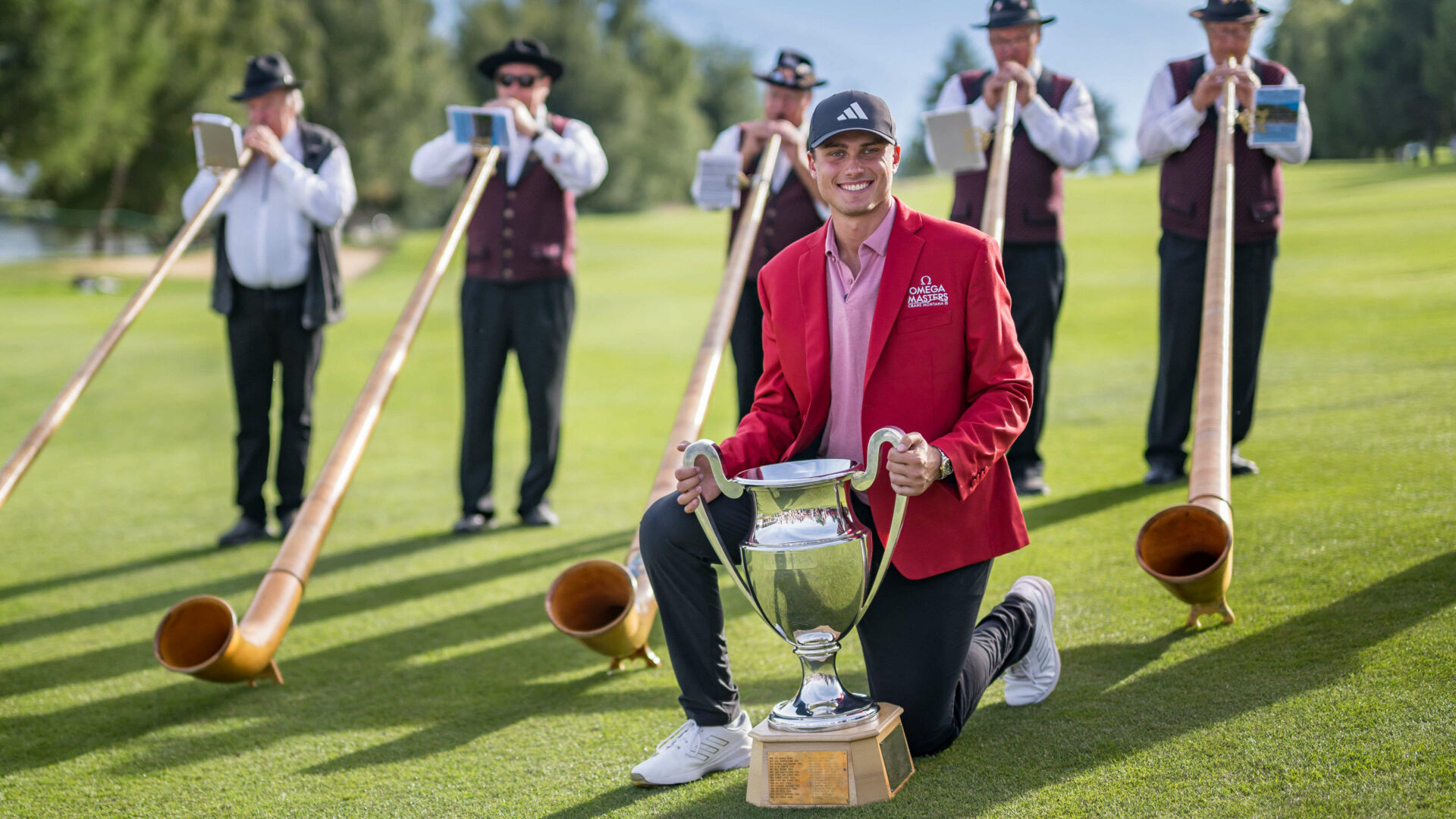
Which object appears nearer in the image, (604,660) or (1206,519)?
(1206,519)

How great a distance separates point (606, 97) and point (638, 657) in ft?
160

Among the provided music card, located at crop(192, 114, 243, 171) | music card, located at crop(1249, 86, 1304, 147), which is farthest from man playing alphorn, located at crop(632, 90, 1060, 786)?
music card, located at crop(192, 114, 243, 171)

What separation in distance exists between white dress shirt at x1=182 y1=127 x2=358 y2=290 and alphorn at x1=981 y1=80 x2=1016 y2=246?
9.11 feet

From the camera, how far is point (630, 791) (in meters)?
2.79

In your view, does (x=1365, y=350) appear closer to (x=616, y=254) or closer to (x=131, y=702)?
(x=131, y=702)

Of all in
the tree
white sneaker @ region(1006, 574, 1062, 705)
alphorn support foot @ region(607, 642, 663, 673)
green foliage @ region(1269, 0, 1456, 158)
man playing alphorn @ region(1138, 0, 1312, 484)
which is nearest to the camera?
white sneaker @ region(1006, 574, 1062, 705)

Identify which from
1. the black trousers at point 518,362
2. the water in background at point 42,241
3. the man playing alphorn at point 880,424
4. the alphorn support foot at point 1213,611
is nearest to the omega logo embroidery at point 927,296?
the man playing alphorn at point 880,424

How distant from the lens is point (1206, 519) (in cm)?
324

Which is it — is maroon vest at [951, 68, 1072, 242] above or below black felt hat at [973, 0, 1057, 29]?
below

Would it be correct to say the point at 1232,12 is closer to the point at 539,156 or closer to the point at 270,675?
the point at 539,156

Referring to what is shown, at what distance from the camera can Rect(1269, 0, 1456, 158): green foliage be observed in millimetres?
6516

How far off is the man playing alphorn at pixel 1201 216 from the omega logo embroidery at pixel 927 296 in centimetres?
265

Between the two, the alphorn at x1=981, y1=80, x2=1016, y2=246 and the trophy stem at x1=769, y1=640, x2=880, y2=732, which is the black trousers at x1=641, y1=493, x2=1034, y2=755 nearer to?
the trophy stem at x1=769, y1=640, x2=880, y2=732

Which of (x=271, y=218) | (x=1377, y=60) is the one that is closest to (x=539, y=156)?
(x=271, y=218)
